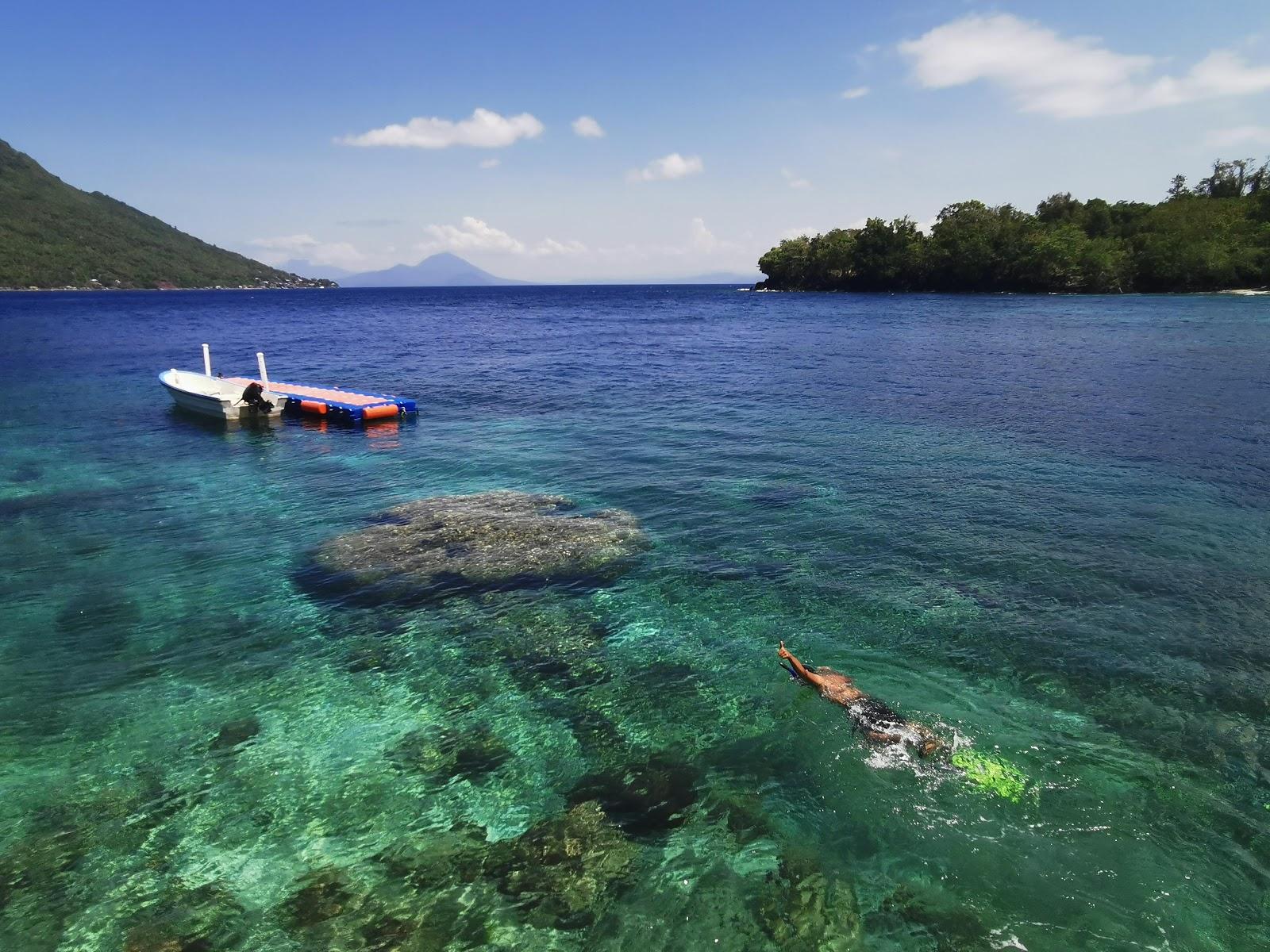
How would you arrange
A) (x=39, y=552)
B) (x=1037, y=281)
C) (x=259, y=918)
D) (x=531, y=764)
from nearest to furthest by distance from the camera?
(x=259, y=918)
(x=531, y=764)
(x=39, y=552)
(x=1037, y=281)

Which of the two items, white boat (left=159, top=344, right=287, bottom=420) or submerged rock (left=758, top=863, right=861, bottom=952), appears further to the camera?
white boat (left=159, top=344, right=287, bottom=420)

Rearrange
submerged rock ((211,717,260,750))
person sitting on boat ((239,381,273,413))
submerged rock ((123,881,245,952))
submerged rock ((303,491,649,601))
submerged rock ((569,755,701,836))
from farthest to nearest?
person sitting on boat ((239,381,273,413))
submerged rock ((303,491,649,601))
submerged rock ((211,717,260,750))
submerged rock ((569,755,701,836))
submerged rock ((123,881,245,952))

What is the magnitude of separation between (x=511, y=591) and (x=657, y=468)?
10.7m

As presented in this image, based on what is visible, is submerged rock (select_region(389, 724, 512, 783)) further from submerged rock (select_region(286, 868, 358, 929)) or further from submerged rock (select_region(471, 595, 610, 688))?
submerged rock (select_region(286, 868, 358, 929))

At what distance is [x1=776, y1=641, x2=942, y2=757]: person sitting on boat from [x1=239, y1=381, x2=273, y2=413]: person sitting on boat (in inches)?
1213

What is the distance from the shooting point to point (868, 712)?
10555 millimetres

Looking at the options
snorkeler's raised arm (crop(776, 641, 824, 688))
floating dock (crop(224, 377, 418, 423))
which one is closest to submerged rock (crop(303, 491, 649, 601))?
snorkeler's raised arm (crop(776, 641, 824, 688))

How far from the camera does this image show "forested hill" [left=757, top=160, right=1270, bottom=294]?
103000 mm

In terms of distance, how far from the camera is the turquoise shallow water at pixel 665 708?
24.8 feet

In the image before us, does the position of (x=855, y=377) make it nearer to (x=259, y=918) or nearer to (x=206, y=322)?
(x=259, y=918)

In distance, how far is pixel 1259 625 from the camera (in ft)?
42.2

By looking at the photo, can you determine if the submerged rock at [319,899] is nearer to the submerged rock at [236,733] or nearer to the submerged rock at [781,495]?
the submerged rock at [236,733]

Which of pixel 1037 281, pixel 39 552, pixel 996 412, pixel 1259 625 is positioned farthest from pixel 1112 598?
pixel 1037 281

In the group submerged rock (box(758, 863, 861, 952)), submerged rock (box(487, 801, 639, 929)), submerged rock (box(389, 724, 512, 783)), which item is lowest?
submerged rock (box(758, 863, 861, 952))
